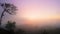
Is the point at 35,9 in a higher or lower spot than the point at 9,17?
higher

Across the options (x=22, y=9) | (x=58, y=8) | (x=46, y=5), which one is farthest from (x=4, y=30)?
(x=58, y=8)

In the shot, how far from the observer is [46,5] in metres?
1.24

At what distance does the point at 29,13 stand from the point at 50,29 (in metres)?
0.31

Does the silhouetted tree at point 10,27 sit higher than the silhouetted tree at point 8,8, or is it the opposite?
the silhouetted tree at point 8,8

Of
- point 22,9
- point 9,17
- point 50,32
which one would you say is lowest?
point 50,32

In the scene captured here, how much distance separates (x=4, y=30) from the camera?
121cm

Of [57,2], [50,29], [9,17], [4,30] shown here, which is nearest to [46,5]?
[57,2]

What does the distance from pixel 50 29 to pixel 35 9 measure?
0.30 m

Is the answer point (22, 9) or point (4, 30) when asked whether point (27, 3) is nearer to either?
point (22, 9)

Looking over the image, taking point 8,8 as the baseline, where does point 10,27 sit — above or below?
below

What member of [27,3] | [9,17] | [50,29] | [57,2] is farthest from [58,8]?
[9,17]

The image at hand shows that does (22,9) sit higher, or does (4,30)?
(22,9)

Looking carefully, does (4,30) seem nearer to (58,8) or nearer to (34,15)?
(34,15)

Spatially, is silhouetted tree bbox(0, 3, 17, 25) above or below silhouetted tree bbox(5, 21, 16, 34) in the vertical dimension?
above
